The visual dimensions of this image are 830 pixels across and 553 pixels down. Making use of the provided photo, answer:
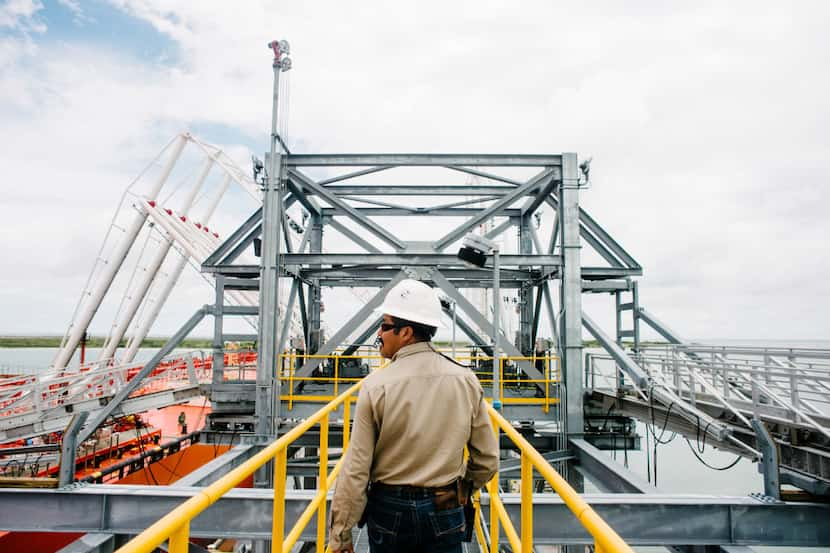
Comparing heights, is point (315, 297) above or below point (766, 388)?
above

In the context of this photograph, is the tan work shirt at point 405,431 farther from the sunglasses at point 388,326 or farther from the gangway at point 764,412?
the gangway at point 764,412

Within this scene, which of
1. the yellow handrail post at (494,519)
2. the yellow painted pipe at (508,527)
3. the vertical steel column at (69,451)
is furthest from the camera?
the vertical steel column at (69,451)

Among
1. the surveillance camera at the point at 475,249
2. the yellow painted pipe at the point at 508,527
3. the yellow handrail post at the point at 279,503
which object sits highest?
the surveillance camera at the point at 475,249

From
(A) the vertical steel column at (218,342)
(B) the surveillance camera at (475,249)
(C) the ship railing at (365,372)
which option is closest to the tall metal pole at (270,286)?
(C) the ship railing at (365,372)

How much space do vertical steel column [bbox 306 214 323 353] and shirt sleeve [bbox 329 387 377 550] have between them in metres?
12.6

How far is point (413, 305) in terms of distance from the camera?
8.31 feet

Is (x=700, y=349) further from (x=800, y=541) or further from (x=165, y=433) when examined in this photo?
(x=165, y=433)

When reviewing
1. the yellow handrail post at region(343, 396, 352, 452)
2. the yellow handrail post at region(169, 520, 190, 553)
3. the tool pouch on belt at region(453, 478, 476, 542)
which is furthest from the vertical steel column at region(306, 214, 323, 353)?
the yellow handrail post at region(169, 520, 190, 553)

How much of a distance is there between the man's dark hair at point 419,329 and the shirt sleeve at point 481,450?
43 cm

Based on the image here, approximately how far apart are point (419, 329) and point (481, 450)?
2.41 feet

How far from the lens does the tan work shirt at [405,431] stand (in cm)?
234

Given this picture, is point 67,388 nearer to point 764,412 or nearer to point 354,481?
point 354,481

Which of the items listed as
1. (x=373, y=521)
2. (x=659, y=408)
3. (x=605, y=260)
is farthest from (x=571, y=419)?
(x=373, y=521)

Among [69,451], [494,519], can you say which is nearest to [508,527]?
[494,519]
